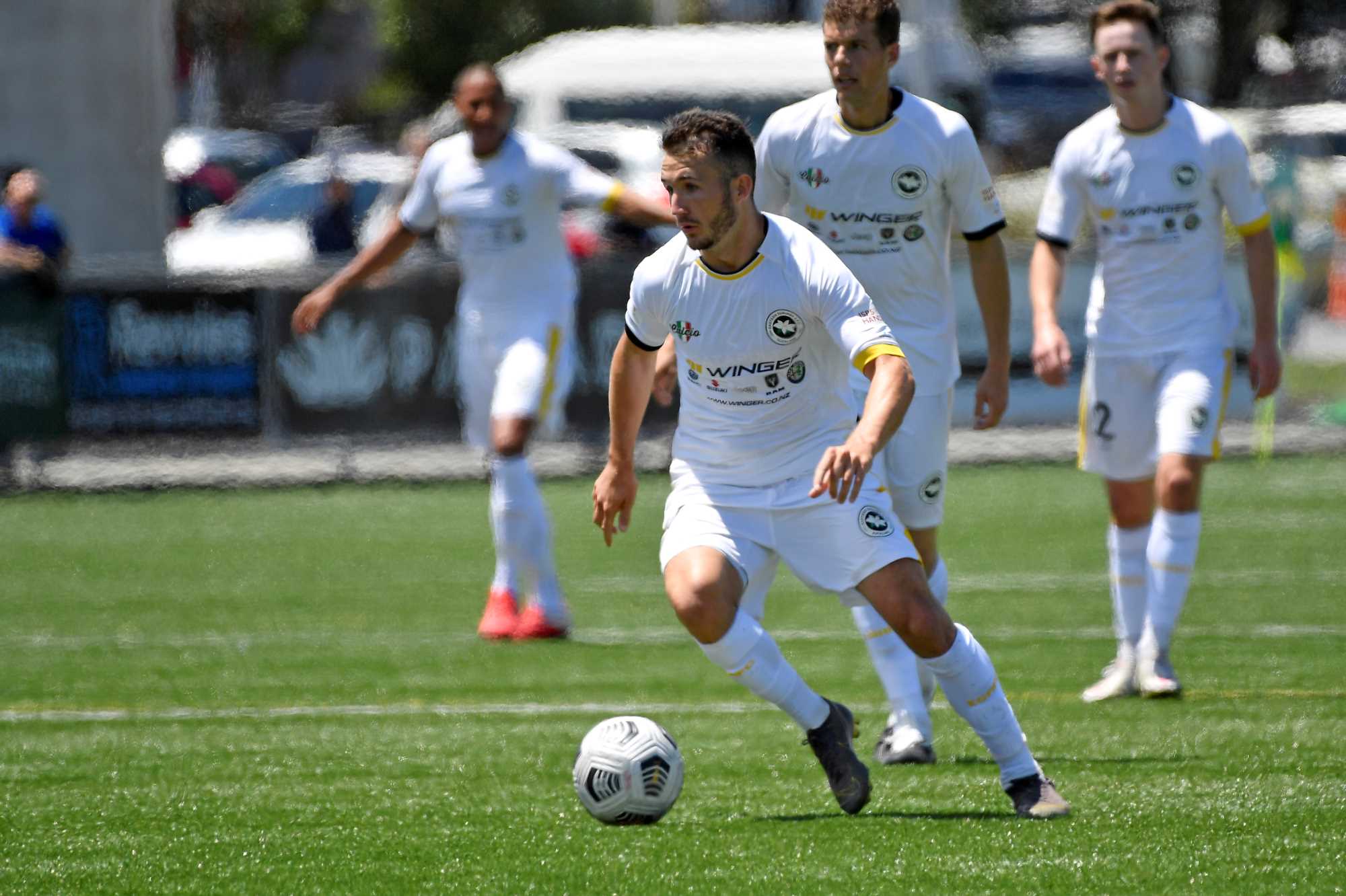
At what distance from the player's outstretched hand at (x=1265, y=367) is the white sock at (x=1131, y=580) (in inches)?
29.9

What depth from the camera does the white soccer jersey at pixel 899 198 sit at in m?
6.78

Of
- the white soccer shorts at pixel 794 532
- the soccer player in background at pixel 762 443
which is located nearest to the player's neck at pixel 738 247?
the soccer player in background at pixel 762 443

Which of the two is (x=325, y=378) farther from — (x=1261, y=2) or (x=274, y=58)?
(x=274, y=58)

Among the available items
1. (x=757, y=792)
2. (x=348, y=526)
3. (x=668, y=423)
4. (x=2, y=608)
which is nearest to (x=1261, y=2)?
(x=668, y=423)

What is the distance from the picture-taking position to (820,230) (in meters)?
6.90

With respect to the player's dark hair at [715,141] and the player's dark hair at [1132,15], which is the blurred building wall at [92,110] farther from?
the player's dark hair at [715,141]

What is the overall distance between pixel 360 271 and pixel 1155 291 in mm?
3797

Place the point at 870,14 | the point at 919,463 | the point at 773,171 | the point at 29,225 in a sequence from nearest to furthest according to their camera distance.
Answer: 1. the point at 870,14
2. the point at 919,463
3. the point at 773,171
4. the point at 29,225

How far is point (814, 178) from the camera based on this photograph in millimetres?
6859

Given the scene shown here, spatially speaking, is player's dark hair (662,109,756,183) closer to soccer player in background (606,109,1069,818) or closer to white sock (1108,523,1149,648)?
soccer player in background (606,109,1069,818)

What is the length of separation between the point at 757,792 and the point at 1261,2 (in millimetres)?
35720

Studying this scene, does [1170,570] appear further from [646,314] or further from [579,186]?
[579,186]

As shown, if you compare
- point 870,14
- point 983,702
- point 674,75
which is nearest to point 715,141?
point 870,14

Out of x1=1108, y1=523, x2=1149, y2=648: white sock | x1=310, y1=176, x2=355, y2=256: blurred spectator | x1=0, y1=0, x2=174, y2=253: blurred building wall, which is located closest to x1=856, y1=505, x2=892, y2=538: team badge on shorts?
x1=1108, y1=523, x2=1149, y2=648: white sock
